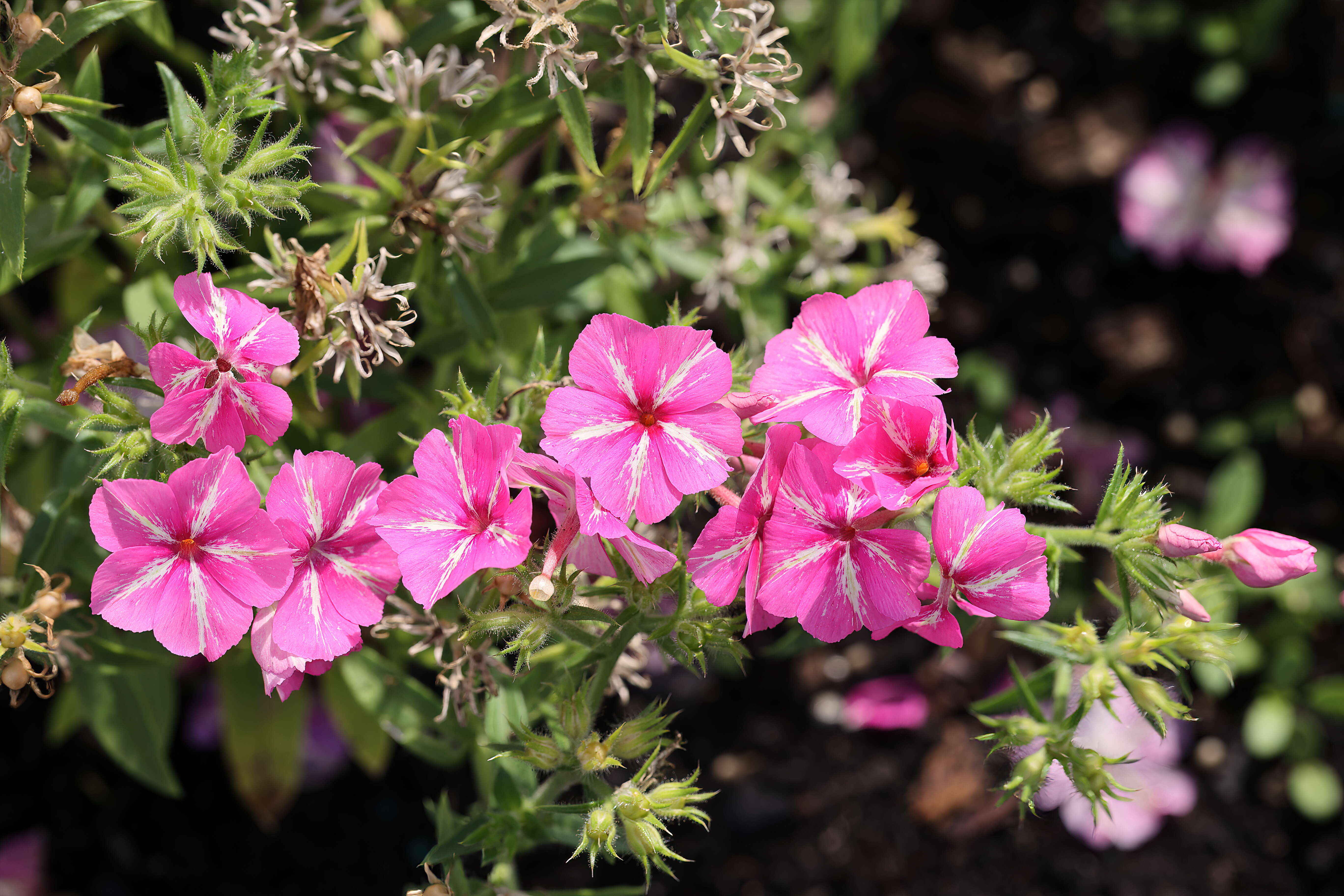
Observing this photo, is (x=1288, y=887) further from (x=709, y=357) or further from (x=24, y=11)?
(x=24, y=11)

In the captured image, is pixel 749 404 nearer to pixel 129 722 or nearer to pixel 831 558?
pixel 831 558

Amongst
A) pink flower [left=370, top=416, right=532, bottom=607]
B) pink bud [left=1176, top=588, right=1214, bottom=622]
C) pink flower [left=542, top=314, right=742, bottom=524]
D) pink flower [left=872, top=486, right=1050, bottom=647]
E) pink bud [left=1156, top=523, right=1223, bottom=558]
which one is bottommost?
pink bud [left=1176, top=588, right=1214, bottom=622]

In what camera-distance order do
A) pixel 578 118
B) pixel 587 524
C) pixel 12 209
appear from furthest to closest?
pixel 578 118 → pixel 12 209 → pixel 587 524

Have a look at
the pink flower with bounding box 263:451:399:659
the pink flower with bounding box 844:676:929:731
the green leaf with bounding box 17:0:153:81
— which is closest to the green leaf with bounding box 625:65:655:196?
the pink flower with bounding box 263:451:399:659

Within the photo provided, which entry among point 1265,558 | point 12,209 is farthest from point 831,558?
point 12,209

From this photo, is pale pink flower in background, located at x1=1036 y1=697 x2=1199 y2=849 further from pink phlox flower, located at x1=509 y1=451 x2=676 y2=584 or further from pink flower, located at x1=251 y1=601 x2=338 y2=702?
pink flower, located at x1=251 y1=601 x2=338 y2=702

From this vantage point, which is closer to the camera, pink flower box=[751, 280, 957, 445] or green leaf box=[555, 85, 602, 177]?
pink flower box=[751, 280, 957, 445]
